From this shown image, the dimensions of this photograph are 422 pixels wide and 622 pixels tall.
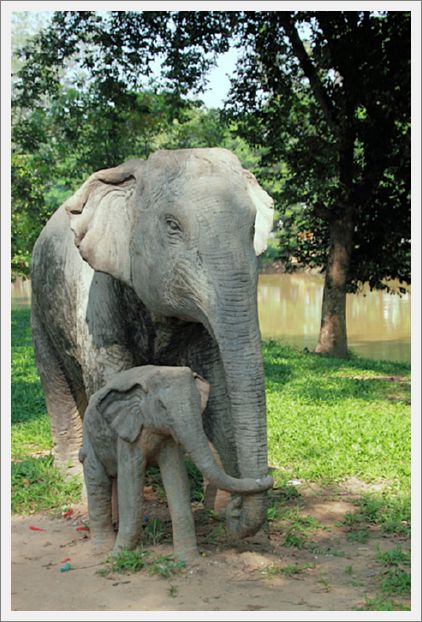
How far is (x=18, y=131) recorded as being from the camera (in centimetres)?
1742

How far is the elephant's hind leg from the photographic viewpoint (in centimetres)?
634

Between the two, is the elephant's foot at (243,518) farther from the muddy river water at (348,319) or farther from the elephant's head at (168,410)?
the muddy river water at (348,319)

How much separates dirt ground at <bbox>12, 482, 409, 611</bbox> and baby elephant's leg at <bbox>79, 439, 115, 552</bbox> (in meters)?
0.10

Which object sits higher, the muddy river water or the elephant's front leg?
the muddy river water

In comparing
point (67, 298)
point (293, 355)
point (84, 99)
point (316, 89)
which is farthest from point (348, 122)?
point (67, 298)

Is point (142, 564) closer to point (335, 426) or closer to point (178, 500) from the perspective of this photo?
point (178, 500)

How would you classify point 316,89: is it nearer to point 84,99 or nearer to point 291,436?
point 84,99

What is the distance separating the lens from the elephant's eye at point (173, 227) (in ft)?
14.0

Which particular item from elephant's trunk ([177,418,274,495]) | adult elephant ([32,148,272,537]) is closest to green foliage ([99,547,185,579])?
adult elephant ([32,148,272,537])

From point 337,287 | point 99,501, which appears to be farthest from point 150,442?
point 337,287

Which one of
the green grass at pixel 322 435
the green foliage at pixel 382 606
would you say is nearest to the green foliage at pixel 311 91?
the green grass at pixel 322 435

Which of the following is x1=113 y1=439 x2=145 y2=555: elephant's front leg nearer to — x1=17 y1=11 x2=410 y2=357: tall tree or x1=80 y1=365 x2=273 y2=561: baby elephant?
x1=80 y1=365 x2=273 y2=561: baby elephant

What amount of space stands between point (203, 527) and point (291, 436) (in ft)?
8.25

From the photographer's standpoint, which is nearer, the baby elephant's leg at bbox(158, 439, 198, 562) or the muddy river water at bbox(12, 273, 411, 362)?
the baby elephant's leg at bbox(158, 439, 198, 562)
